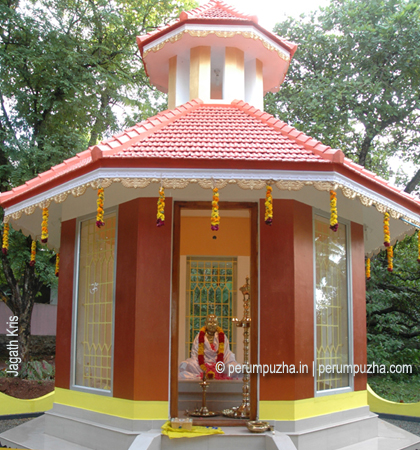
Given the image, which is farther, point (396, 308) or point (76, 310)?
point (396, 308)

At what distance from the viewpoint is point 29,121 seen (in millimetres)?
12781

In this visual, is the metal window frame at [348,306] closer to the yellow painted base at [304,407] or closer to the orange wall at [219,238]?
the yellow painted base at [304,407]

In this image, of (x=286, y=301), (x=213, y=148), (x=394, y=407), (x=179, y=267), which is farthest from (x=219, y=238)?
(x=394, y=407)

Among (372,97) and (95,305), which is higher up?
(372,97)

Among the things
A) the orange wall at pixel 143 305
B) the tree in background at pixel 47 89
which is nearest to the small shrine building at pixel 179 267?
the orange wall at pixel 143 305

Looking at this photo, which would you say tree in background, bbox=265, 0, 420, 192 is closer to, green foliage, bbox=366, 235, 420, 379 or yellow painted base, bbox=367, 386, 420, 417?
green foliage, bbox=366, 235, 420, 379

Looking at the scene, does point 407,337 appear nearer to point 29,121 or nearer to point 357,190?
point 357,190

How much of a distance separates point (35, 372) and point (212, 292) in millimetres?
5636

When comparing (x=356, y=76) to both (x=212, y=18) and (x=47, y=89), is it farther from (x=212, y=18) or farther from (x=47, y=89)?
(x=47, y=89)

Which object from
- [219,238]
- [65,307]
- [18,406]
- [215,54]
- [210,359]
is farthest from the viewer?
[219,238]

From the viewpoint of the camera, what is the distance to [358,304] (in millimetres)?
6914

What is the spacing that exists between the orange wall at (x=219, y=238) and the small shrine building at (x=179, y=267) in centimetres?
249

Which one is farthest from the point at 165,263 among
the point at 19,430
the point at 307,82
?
the point at 307,82

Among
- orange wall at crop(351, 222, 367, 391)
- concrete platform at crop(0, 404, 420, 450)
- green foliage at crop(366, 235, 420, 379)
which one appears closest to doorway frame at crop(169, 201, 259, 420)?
concrete platform at crop(0, 404, 420, 450)
